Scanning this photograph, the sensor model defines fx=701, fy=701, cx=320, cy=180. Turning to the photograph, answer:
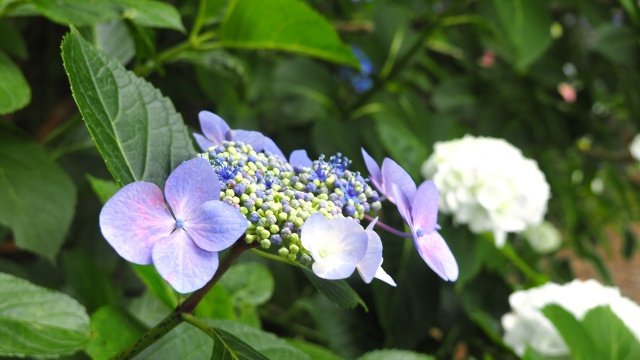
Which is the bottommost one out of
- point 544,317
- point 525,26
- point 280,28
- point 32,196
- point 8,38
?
point 32,196

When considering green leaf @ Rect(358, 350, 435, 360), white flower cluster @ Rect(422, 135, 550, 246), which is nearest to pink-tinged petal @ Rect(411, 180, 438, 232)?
green leaf @ Rect(358, 350, 435, 360)

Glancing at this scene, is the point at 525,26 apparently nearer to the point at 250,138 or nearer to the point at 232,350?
the point at 250,138

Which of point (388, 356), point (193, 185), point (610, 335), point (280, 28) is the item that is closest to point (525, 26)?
point (280, 28)

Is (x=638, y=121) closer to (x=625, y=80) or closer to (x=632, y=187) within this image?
(x=625, y=80)

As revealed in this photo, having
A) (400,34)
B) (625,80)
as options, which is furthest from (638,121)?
(400,34)

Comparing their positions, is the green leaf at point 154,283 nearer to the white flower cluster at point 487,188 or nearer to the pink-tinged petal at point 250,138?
the pink-tinged petal at point 250,138

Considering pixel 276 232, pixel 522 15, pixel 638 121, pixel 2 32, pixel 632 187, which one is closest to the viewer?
pixel 276 232

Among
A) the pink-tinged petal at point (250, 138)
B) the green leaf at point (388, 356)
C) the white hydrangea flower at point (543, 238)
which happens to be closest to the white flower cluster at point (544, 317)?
the green leaf at point (388, 356)
